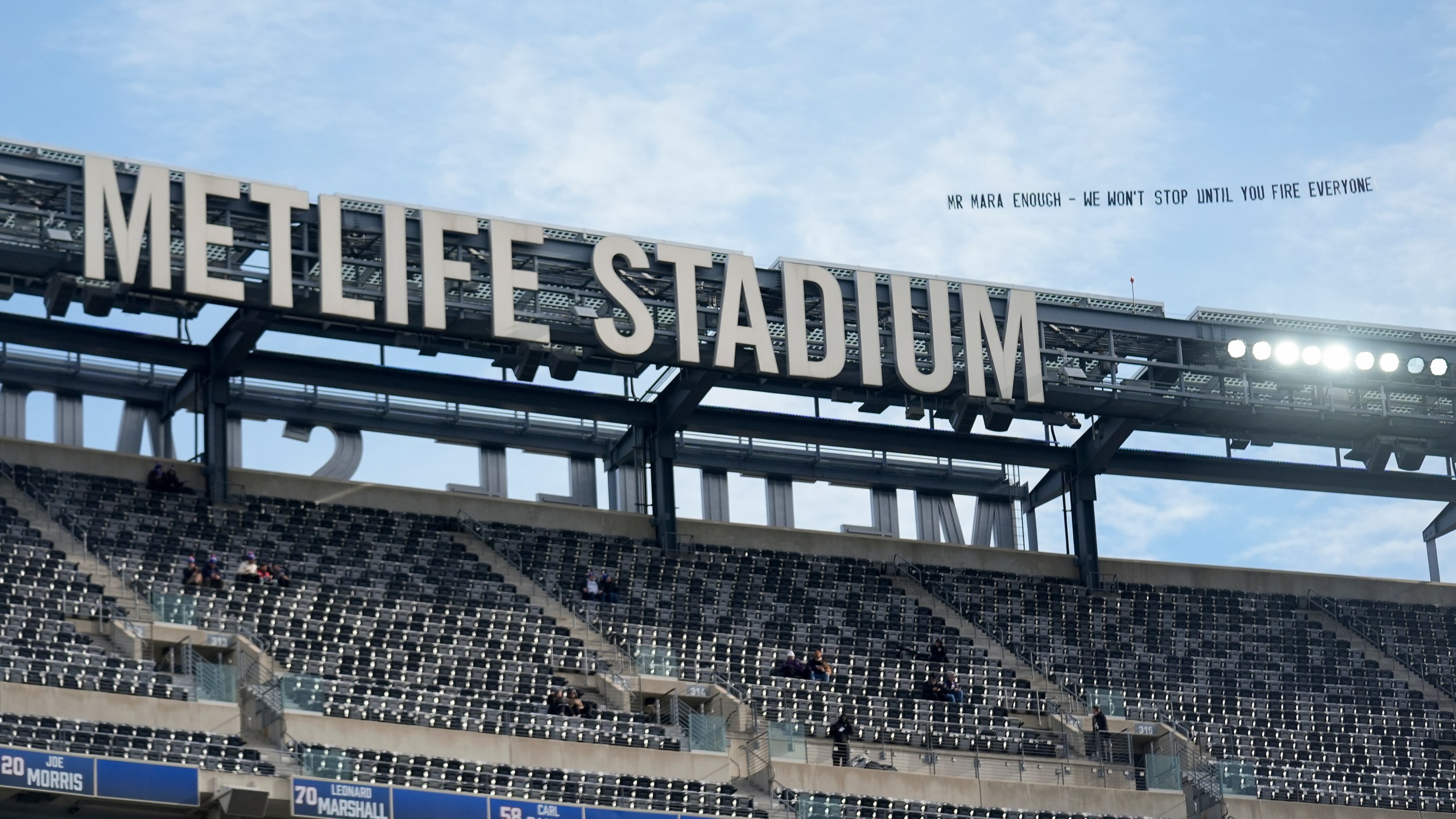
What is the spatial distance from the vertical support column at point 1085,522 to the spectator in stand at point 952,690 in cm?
848

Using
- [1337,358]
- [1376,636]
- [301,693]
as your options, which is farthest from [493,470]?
[1376,636]

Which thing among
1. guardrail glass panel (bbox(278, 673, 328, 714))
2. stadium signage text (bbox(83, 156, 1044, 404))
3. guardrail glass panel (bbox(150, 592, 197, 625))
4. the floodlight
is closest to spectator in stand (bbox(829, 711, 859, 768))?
stadium signage text (bbox(83, 156, 1044, 404))

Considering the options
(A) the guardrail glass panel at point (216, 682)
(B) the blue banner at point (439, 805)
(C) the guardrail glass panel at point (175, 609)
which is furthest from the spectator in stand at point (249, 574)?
(B) the blue banner at point (439, 805)

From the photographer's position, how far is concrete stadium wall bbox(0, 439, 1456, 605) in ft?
156

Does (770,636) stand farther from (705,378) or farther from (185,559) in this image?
(185,559)

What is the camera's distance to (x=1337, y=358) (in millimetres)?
54406

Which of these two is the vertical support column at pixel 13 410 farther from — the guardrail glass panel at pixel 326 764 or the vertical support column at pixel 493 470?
the guardrail glass panel at pixel 326 764

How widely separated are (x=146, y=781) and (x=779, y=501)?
915 inches

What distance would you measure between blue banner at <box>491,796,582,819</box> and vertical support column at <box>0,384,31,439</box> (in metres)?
16.1

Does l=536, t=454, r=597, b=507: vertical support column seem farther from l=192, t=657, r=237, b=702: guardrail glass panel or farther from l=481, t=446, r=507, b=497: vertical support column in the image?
l=192, t=657, r=237, b=702: guardrail glass panel

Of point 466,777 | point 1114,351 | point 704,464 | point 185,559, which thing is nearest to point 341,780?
point 466,777

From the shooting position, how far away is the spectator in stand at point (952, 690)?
4688 cm

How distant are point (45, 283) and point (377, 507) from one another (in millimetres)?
8123

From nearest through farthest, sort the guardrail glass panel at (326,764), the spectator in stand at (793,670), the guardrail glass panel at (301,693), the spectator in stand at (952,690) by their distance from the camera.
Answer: the guardrail glass panel at (326,764) → the guardrail glass panel at (301,693) → the spectator in stand at (793,670) → the spectator in stand at (952,690)
